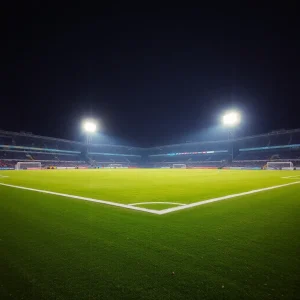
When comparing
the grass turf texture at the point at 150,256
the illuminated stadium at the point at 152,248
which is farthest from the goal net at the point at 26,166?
the grass turf texture at the point at 150,256

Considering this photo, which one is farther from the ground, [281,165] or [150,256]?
[281,165]

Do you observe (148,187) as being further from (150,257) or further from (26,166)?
(26,166)

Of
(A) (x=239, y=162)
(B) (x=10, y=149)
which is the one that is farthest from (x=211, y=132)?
(B) (x=10, y=149)

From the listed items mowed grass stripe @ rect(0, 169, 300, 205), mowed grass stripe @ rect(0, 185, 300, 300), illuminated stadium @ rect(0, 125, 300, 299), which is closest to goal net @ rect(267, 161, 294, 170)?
mowed grass stripe @ rect(0, 169, 300, 205)

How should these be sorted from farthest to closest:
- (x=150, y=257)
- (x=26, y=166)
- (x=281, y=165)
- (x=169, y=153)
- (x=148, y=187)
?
(x=169, y=153)
(x=26, y=166)
(x=281, y=165)
(x=148, y=187)
(x=150, y=257)

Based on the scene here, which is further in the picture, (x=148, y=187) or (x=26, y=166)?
(x=26, y=166)

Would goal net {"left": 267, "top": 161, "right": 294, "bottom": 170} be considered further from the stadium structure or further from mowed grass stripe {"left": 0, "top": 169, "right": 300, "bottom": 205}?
mowed grass stripe {"left": 0, "top": 169, "right": 300, "bottom": 205}

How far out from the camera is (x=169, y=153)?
310 feet

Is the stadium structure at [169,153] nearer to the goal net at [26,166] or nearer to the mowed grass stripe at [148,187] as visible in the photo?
the goal net at [26,166]

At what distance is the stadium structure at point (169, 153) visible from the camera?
190 ft

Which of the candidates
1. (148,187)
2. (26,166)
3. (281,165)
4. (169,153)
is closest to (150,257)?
(148,187)

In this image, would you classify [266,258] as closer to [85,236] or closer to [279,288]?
[279,288]

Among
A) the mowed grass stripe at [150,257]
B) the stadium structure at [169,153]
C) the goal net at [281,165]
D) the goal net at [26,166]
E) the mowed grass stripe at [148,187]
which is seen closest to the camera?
the mowed grass stripe at [150,257]

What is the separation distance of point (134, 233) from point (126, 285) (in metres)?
1.46
